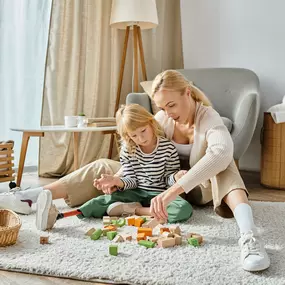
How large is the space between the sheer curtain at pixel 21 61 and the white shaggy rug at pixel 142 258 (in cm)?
164

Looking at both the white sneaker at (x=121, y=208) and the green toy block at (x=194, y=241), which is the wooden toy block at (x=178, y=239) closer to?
the green toy block at (x=194, y=241)

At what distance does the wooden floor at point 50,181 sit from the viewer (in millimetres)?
1342

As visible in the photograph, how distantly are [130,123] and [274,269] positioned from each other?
0.88 meters

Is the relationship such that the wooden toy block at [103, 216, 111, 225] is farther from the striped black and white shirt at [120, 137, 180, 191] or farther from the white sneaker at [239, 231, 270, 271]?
the white sneaker at [239, 231, 270, 271]

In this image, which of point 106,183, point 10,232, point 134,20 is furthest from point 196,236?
point 134,20

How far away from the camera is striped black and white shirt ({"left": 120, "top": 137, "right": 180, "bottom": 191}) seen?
210cm

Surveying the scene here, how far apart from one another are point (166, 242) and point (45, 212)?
Answer: 50 cm

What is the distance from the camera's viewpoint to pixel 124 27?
355 cm

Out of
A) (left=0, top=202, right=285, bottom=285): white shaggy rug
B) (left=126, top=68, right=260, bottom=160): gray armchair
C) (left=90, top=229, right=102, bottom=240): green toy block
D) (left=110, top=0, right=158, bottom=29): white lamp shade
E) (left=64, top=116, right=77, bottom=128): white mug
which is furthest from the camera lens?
(left=110, top=0, right=158, bottom=29): white lamp shade

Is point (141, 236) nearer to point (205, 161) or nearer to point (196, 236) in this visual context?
point (196, 236)

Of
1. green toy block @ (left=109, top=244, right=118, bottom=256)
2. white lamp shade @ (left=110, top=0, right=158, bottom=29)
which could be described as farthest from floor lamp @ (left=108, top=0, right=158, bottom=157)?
green toy block @ (left=109, top=244, right=118, bottom=256)

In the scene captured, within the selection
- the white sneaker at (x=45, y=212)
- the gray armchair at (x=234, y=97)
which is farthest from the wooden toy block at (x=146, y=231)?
the gray armchair at (x=234, y=97)

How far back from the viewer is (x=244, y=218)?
61.1 inches

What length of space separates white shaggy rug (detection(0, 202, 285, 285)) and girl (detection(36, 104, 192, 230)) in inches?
5.2
